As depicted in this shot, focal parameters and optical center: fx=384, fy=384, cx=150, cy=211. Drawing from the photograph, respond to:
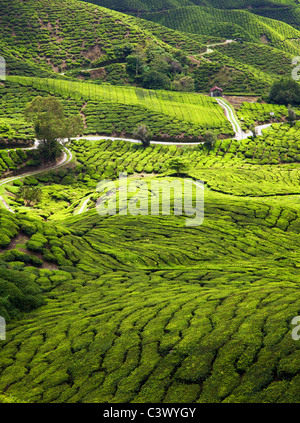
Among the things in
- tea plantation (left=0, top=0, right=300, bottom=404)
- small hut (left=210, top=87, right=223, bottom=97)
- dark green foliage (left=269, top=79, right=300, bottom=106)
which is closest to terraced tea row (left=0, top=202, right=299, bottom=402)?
tea plantation (left=0, top=0, right=300, bottom=404)

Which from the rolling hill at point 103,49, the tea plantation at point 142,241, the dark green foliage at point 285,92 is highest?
the rolling hill at point 103,49

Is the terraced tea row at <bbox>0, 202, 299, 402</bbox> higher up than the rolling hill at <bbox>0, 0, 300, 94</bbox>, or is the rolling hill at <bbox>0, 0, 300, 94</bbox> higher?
the rolling hill at <bbox>0, 0, 300, 94</bbox>

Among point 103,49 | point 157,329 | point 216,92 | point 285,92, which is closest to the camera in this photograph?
point 157,329

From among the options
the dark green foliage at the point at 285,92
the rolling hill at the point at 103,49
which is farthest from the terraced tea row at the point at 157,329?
the rolling hill at the point at 103,49

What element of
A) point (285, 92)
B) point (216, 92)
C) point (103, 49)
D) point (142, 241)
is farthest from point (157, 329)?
point (103, 49)

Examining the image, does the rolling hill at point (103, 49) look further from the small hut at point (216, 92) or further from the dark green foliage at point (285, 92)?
the dark green foliage at point (285, 92)

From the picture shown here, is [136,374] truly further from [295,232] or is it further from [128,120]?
[128,120]

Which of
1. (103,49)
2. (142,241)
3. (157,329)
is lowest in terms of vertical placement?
(142,241)

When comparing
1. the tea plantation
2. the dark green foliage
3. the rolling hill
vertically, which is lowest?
the tea plantation

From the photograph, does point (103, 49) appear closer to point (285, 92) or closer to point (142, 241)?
point (285, 92)

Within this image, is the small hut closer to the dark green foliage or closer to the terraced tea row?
the dark green foliage
